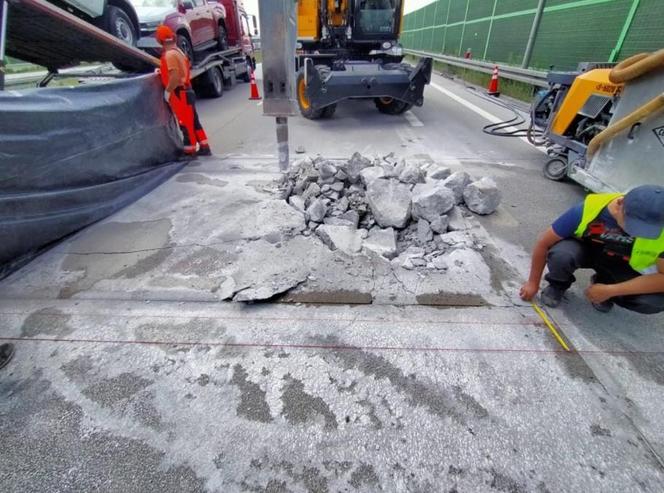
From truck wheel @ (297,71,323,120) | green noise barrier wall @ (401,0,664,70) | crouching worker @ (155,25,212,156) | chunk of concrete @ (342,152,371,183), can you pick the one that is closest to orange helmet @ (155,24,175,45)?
crouching worker @ (155,25,212,156)

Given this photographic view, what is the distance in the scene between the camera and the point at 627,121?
3041 millimetres

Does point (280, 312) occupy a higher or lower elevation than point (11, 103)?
lower

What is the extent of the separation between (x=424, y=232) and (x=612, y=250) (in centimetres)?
130

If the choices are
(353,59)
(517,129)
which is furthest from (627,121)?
(353,59)

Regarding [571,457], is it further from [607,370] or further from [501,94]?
[501,94]

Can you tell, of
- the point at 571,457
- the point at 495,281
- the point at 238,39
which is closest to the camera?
the point at 571,457

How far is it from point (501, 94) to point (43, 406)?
12.5 meters

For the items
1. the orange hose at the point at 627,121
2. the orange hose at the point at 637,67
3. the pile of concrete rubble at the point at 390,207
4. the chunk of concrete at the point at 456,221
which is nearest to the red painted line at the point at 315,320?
the pile of concrete rubble at the point at 390,207

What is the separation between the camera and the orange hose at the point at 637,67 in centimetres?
281

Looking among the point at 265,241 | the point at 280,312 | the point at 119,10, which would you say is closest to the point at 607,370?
the point at 280,312

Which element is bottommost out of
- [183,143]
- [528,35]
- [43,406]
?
[43,406]

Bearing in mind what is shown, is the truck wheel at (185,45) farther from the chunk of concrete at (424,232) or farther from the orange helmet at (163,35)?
the chunk of concrete at (424,232)

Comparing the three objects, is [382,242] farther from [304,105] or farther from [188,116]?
[304,105]

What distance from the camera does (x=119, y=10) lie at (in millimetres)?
5930
